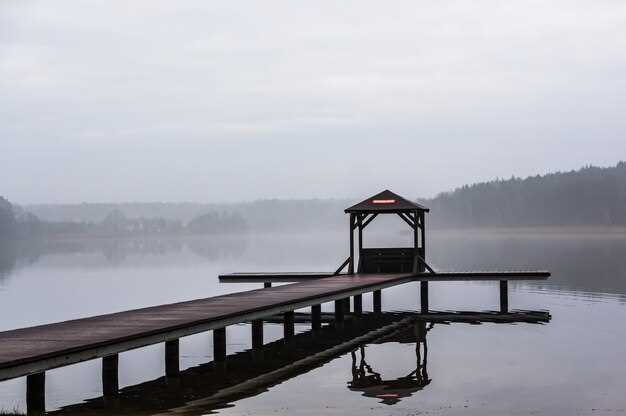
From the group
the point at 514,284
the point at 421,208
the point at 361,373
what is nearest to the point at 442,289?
the point at 514,284

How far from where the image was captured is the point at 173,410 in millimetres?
15352

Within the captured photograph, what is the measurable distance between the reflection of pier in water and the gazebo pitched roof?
233 inches

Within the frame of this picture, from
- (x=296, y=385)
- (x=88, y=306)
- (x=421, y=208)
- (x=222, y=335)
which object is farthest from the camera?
(x=88, y=306)

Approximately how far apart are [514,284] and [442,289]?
405 cm

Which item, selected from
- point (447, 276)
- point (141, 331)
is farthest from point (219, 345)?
point (447, 276)

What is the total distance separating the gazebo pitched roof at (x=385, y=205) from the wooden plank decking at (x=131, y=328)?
21.9 ft

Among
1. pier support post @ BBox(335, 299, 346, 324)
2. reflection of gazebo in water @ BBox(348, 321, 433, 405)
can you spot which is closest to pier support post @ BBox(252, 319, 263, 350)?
reflection of gazebo in water @ BBox(348, 321, 433, 405)

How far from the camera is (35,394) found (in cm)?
1498

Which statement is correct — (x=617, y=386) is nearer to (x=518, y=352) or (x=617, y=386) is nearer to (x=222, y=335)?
(x=518, y=352)

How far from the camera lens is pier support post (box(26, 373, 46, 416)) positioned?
1491 centimetres

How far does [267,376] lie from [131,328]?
287 cm

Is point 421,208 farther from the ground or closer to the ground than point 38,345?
farther from the ground

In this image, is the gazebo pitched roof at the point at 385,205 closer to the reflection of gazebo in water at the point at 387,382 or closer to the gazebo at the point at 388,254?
the gazebo at the point at 388,254

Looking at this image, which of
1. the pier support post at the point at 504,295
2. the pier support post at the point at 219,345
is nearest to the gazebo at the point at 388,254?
the pier support post at the point at 504,295
